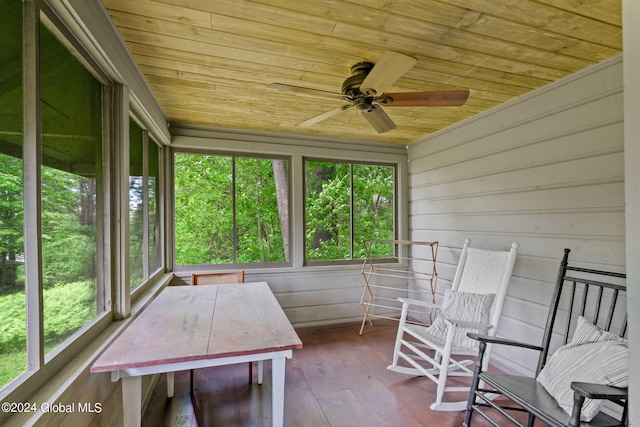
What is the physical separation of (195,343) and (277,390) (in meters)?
0.46

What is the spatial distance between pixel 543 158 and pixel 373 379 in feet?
7.52

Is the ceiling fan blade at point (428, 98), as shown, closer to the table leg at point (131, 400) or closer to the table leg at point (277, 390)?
the table leg at point (277, 390)

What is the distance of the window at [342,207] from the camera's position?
4.56m

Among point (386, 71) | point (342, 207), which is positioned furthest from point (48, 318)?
point (342, 207)

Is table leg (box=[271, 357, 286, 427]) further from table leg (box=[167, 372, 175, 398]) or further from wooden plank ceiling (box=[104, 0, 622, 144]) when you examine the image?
wooden plank ceiling (box=[104, 0, 622, 144])

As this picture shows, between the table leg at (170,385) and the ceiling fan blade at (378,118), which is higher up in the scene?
the ceiling fan blade at (378,118)

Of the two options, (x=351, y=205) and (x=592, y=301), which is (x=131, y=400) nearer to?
(x=592, y=301)

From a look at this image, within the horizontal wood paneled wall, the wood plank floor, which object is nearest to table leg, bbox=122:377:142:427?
the wood plank floor

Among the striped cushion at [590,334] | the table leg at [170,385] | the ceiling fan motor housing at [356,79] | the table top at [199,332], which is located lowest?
the table leg at [170,385]

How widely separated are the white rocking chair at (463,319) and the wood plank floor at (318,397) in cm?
15

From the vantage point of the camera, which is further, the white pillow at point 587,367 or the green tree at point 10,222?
the white pillow at point 587,367

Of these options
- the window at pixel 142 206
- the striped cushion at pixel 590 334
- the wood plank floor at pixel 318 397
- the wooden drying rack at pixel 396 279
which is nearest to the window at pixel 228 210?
the window at pixel 142 206

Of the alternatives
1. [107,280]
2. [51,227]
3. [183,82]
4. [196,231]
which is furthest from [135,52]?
[196,231]

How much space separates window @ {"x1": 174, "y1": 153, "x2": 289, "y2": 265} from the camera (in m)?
4.00
